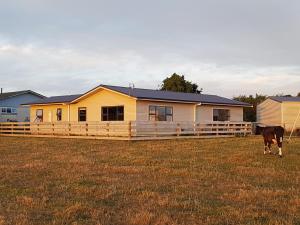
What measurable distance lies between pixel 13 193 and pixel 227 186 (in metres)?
4.57

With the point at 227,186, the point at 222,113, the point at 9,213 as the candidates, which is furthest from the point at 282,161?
the point at 222,113

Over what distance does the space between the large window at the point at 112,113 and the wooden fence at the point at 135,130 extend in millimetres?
1601

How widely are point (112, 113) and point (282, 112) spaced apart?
68.8 ft

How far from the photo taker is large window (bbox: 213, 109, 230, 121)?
3817cm

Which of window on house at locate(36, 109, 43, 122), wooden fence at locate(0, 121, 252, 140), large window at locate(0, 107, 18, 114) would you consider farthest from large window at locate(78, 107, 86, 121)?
large window at locate(0, 107, 18, 114)

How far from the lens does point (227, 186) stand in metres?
10.4

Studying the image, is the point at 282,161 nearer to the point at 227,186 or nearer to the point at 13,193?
the point at 227,186

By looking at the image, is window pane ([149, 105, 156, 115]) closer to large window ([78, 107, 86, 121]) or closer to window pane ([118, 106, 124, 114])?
window pane ([118, 106, 124, 114])

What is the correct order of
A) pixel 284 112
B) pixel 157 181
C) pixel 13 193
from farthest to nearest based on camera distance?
pixel 284 112
pixel 157 181
pixel 13 193

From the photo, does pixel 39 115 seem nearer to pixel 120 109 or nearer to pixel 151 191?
pixel 120 109

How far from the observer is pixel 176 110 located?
34844 mm

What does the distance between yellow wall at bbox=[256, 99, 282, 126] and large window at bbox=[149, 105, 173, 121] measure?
55.8ft

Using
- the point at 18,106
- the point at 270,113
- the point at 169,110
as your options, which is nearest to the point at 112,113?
the point at 169,110

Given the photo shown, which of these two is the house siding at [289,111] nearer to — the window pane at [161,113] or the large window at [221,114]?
the large window at [221,114]
